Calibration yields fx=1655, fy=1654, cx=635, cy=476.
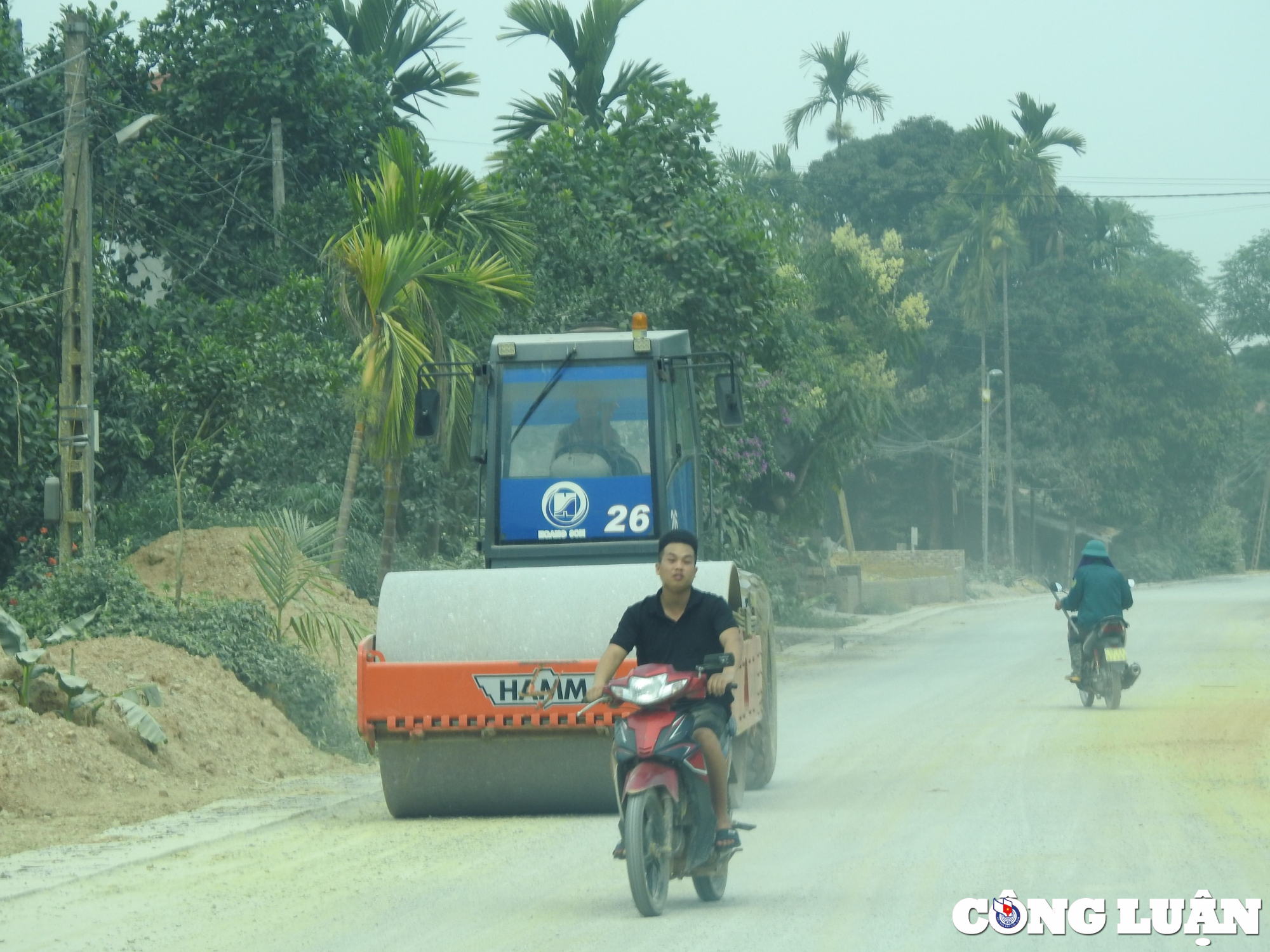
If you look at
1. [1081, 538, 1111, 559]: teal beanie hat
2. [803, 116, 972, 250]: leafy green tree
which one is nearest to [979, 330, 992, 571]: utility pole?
[803, 116, 972, 250]: leafy green tree

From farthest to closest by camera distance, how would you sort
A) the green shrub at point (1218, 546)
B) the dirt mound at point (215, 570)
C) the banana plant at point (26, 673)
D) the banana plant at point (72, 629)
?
the green shrub at point (1218, 546), the dirt mound at point (215, 570), the banana plant at point (72, 629), the banana plant at point (26, 673)

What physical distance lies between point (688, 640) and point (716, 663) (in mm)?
226

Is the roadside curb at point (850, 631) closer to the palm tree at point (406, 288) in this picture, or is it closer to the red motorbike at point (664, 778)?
the palm tree at point (406, 288)

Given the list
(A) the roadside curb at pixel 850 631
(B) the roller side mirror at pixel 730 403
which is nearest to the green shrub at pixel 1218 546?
(A) the roadside curb at pixel 850 631

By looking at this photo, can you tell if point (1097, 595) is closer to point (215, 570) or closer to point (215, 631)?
point (215, 631)

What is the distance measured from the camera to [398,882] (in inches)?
336

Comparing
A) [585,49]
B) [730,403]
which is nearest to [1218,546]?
Result: [585,49]

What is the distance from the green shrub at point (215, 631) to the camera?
15.2 metres

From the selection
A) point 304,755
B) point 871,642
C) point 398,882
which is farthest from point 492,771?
point 871,642

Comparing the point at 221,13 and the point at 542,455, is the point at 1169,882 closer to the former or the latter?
the point at 542,455

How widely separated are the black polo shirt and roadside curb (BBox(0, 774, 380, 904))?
10.8 feet

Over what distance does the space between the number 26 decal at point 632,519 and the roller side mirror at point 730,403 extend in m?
0.91

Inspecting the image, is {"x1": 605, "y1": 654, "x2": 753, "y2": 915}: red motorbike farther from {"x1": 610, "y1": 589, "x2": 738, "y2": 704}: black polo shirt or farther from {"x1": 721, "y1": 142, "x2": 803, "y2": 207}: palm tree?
{"x1": 721, "y1": 142, "x2": 803, "y2": 207}: palm tree

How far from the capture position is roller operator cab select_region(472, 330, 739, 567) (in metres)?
12.8
